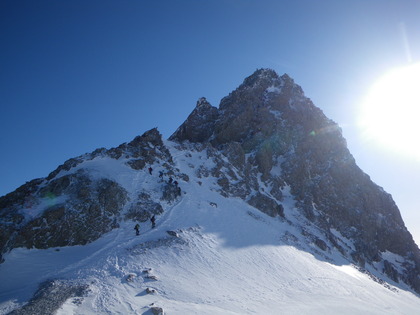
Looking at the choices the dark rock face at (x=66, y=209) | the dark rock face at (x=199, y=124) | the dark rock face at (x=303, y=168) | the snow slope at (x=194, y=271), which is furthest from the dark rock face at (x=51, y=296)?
the dark rock face at (x=199, y=124)

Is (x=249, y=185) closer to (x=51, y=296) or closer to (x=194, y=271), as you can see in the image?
(x=194, y=271)

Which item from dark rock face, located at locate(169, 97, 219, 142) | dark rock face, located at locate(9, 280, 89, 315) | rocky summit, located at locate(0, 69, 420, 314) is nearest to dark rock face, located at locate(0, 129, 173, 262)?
rocky summit, located at locate(0, 69, 420, 314)

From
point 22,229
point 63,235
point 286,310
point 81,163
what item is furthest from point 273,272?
point 81,163

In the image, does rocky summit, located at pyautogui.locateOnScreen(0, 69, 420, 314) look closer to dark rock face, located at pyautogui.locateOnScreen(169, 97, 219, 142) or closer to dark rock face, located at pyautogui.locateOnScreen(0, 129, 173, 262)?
dark rock face, located at pyautogui.locateOnScreen(0, 129, 173, 262)

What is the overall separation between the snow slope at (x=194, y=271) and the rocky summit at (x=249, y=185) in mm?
1626

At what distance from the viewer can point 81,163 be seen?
42062 mm

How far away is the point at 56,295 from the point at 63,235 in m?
12.4

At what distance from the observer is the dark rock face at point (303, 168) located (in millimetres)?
59469

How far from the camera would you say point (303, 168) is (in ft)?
232

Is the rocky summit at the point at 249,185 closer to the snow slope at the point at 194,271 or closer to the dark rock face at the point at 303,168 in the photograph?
the dark rock face at the point at 303,168

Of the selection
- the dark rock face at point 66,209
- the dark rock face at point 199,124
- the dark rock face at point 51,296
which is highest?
the dark rock face at point 199,124

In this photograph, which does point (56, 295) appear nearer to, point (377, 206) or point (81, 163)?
Answer: point (81, 163)

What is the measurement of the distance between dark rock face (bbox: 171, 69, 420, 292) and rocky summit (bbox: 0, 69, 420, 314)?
0.27 metres

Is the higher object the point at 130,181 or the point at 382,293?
the point at 130,181
